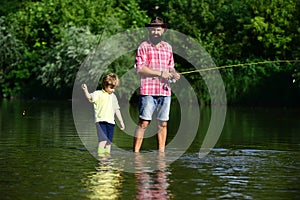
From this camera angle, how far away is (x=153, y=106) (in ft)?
43.6

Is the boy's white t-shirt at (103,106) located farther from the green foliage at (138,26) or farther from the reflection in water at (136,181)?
the green foliage at (138,26)

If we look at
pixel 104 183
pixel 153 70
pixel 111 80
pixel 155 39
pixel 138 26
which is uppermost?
pixel 138 26

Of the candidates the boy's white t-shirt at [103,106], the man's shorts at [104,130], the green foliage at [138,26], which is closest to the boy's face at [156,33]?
the boy's white t-shirt at [103,106]

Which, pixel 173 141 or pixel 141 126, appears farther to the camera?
pixel 173 141

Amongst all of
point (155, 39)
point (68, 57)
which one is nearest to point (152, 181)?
point (155, 39)

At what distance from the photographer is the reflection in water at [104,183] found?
8.98 m

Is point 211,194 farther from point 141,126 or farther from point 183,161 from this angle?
point 141,126

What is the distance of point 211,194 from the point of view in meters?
9.14

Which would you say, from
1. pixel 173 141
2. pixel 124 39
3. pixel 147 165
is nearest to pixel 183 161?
pixel 147 165

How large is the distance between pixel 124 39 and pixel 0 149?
113ft

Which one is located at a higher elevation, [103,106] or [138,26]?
[138,26]

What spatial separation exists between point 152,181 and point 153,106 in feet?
11.0

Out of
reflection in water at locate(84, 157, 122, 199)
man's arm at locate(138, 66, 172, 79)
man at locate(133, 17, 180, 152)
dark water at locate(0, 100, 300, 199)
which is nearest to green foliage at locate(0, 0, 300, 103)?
dark water at locate(0, 100, 300, 199)

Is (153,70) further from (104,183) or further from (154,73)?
(104,183)
